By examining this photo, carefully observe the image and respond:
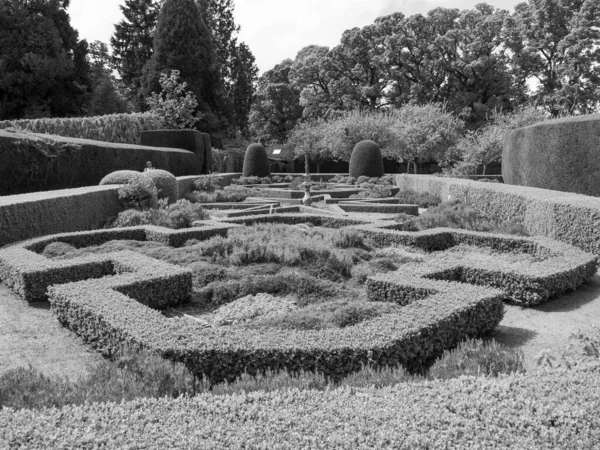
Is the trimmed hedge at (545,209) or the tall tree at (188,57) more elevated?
the tall tree at (188,57)

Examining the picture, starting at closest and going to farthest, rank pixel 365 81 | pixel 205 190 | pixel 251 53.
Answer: pixel 205 190 < pixel 365 81 < pixel 251 53

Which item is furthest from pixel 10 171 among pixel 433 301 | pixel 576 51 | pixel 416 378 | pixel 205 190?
pixel 576 51

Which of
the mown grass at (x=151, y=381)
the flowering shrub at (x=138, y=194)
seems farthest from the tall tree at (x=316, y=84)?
the mown grass at (x=151, y=381)

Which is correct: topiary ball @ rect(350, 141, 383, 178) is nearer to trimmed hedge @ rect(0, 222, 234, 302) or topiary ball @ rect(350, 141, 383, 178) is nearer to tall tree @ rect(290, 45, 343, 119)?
tall tree @ rect(290, 45, 343, 119)

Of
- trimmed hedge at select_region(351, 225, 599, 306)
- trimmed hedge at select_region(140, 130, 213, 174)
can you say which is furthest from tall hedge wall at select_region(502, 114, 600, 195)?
trimmed hedge at select_region(140, 130, 213, 174)

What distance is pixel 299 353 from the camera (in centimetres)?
377

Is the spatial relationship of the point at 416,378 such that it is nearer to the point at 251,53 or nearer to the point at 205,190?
the point at 205,190

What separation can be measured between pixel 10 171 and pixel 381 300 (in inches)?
394

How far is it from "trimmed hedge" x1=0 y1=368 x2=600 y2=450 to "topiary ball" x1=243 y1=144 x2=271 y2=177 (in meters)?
28.4

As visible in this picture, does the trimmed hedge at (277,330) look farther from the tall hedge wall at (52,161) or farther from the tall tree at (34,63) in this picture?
the tall tree at (34,63)

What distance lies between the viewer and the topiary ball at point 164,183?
1458 centimetres

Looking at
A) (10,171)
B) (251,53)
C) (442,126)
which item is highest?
(251,53)

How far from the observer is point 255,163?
101 ft

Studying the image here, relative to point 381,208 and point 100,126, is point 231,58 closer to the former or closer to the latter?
point 100,126
